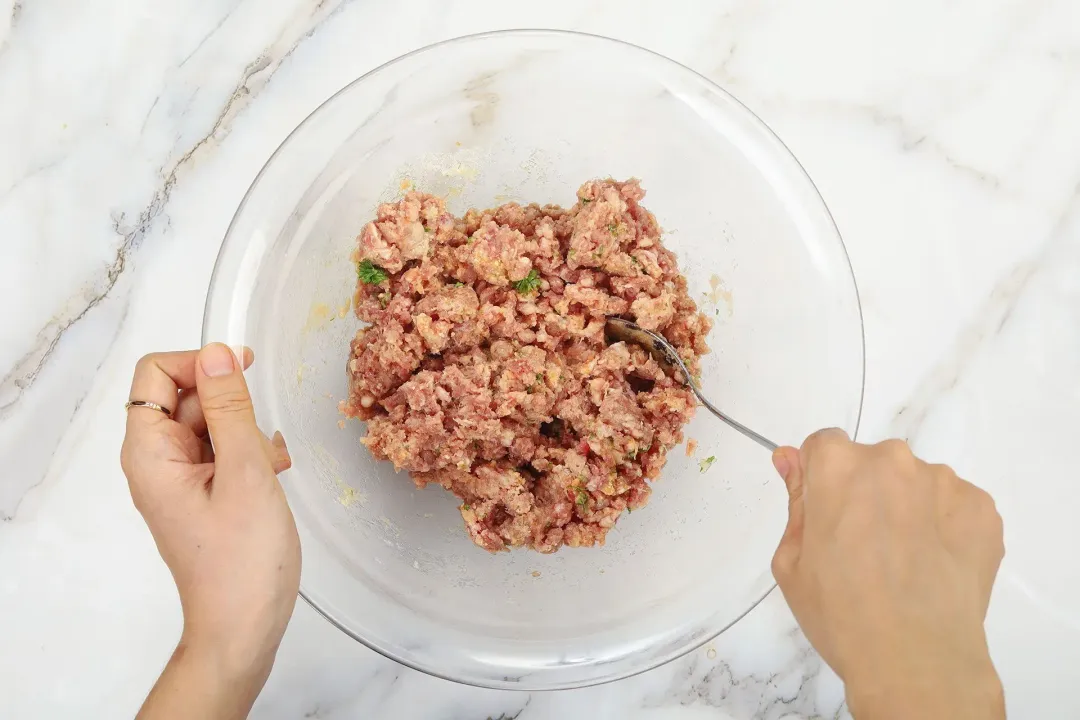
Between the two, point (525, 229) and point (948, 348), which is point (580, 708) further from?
point (948, 348)

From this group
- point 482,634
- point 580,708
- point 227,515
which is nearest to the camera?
point 227,515

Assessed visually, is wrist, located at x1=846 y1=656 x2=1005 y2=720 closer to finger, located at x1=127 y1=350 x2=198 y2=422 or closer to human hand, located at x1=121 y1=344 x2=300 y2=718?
human hand, located at x1=121 y1=344 x2=300 y2=718

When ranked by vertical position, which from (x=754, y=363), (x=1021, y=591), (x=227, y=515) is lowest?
(x=1021, y=591)

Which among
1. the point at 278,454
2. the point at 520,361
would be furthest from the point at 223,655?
the point at 520,361

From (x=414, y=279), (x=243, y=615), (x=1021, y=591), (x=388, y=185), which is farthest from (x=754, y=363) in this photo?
(x=243, y=615)

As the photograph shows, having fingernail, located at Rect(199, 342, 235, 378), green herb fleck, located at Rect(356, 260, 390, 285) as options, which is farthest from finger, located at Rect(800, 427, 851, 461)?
fingernail, located at Rect(199, 342, 235, 378)

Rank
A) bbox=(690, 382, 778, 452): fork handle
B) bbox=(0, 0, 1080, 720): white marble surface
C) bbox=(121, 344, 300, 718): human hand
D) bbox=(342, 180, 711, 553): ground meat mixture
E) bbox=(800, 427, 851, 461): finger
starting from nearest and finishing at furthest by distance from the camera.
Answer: bbox=(800, 427, 851, 461): finger, bbox=(121, 344, 300, 718): human hand, bbox=(690, 382, 778, 452): fork handle, bbox=(342, 180, 711, 553): ground meat mixture, bbox=(0, 0, 1080, 720): white marble surface
